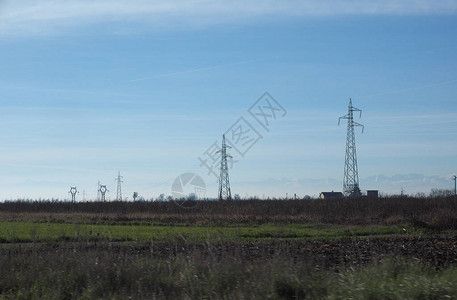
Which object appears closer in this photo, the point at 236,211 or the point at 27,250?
the point at 27,250

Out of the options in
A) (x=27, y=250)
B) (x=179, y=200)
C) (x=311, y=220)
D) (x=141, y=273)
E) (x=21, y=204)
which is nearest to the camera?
(x=141, y=273)

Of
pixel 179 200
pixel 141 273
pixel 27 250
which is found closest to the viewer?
pixel 141 273

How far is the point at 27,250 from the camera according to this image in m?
15.3

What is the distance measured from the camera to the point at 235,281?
37.9 ft

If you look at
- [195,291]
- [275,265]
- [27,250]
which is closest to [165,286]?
[195,291]

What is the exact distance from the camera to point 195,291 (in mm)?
11008

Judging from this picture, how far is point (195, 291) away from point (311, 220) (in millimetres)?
32659

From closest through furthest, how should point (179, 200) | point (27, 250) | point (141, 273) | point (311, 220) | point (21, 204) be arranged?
point (141, 273) < point (27, 250) < point (311, 220) < point (179, 200) < point (21, 204)

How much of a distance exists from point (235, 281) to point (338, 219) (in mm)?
32485

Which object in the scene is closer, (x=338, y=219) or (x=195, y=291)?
(x=195, y=291)

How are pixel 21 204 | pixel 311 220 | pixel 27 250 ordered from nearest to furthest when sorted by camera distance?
pixel 27 250, pixel 311 220, pixel 21 204

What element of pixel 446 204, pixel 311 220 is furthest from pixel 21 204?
pixel 446 204

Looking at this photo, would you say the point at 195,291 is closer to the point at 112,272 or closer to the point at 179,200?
the point at 112,272

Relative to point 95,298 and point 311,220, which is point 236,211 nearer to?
point 311,220
